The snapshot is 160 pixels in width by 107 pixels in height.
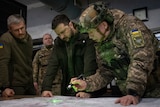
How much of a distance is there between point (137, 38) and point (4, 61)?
45.3 inches

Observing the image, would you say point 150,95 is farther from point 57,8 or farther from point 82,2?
point 82,2

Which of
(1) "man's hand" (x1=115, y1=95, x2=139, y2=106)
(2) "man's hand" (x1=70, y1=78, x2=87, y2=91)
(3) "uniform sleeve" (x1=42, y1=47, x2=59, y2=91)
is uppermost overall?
(3) "uniform sleeve" (x1=42, y1=47, x2=59, y2=91)

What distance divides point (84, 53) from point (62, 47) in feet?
0.67

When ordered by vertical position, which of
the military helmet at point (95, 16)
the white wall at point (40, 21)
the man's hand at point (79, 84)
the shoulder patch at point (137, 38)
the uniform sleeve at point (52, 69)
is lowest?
the man's hand at point (79, 84)

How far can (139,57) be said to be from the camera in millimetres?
1064

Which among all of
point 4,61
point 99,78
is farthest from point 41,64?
point 99,78

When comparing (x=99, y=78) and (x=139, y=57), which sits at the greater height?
(x=139, y=57)

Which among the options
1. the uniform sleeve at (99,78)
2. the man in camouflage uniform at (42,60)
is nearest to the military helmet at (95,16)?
the uniform sleeve at (99,78)

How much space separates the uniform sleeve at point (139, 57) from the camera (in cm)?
103

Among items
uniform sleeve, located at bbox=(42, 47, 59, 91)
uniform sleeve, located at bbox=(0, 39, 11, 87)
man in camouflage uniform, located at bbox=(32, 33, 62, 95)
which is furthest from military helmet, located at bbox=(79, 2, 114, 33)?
man in camouflage uniform, located at bbox=(32, 33, 62, 95)

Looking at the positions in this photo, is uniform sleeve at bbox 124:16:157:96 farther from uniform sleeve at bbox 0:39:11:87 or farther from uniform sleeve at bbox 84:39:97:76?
uniform sleeve at bbox 0:39:11:87

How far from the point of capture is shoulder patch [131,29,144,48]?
3.55 ft

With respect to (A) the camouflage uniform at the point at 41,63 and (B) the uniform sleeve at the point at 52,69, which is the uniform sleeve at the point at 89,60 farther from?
(A) the camouflage uniform at the point at 41,63

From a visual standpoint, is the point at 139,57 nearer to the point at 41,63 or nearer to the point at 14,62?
the point at 14,62
